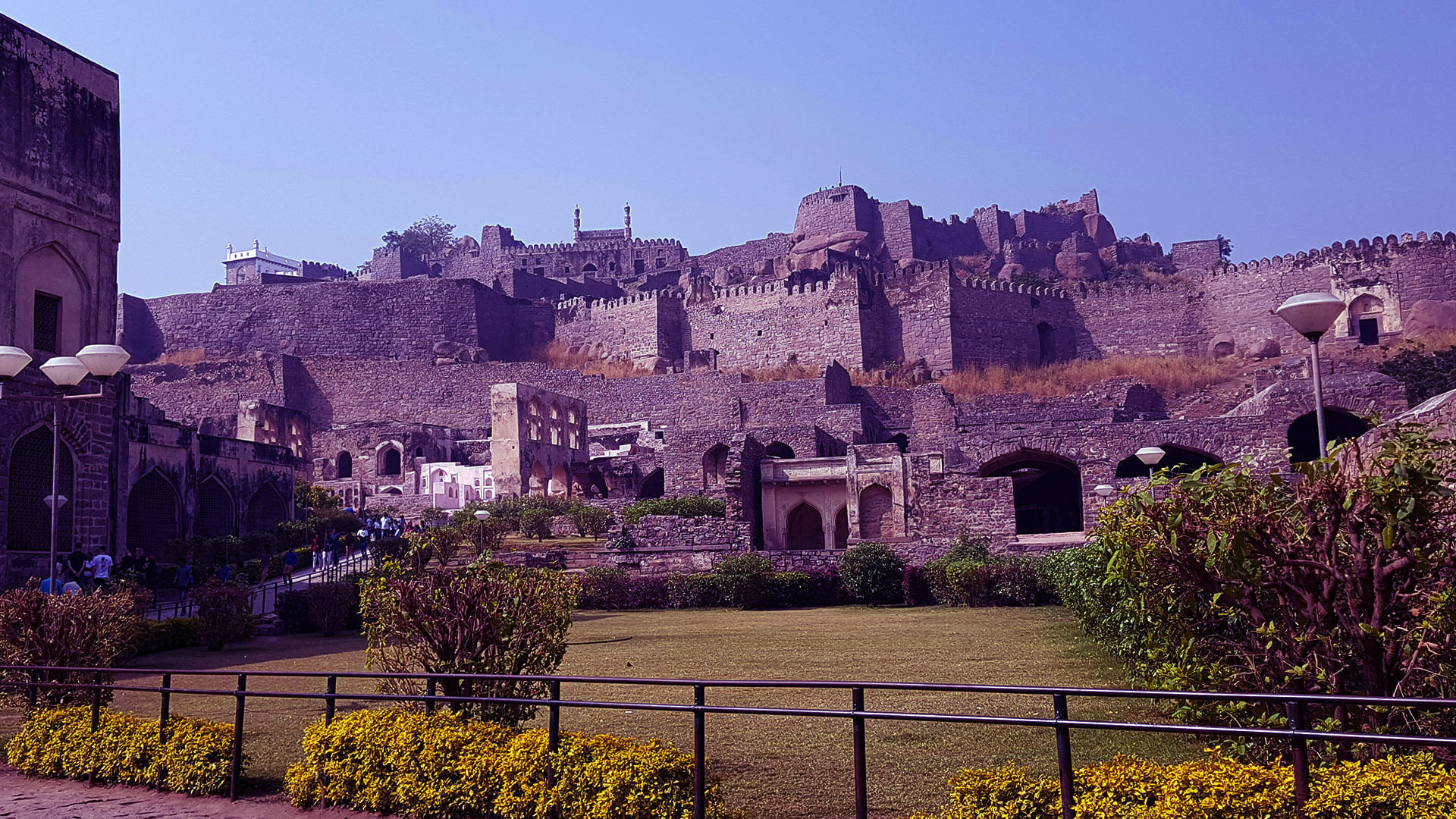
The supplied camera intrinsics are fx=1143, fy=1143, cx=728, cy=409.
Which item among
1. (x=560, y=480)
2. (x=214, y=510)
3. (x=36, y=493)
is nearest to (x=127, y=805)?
(x=36, y=493)

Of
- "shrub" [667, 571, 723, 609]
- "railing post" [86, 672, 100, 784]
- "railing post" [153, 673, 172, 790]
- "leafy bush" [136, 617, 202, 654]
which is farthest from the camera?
"shrub" [667, 571, 723, 609]

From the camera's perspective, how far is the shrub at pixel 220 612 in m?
15.0

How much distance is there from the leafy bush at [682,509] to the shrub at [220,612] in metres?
12.6

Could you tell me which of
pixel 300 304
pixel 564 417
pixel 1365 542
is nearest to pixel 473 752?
pixel 1365 542

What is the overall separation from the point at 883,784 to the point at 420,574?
341 cm

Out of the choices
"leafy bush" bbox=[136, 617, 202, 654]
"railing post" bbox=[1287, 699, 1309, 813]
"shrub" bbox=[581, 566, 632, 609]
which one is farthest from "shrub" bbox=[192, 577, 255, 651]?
"railing post" bbox=[1287, 699, 1309, 813]

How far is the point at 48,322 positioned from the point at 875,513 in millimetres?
19053

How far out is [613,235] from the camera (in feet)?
250

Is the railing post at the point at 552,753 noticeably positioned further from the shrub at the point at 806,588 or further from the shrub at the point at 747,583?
the shrub at the point at 806,588

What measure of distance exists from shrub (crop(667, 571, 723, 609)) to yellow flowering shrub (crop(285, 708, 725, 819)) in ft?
48.7

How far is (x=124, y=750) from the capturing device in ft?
23.5

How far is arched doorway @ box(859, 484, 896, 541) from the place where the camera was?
29625mm

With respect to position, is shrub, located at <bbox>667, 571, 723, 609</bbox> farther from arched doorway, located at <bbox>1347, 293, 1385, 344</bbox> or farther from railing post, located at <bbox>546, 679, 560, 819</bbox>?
arched doorway, located at <bbox>1347, 293, 1385, 344</bbox>

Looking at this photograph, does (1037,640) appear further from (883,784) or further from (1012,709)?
(883,784)
